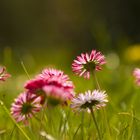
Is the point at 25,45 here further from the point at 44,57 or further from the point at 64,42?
the point at 44,57

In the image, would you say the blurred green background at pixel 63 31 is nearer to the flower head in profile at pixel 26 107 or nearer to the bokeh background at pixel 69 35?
the bokeh background at pixel 69 35

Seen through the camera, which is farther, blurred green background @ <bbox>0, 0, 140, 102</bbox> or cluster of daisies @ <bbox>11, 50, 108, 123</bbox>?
blurred green background @ <bbox>0, 0, 140, 102</bbox>

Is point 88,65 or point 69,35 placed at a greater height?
point 69,35

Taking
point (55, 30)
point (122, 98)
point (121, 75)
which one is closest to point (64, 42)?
point (55, 30)

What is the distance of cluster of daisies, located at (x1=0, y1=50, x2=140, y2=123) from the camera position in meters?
1.27

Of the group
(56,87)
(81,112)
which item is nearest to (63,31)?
(81,112)

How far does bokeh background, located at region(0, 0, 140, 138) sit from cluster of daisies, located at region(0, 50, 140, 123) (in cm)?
145

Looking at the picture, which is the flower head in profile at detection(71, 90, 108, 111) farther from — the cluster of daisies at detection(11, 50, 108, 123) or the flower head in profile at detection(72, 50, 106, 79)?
the flower head in profile at detection(72, 50, 106, 79)

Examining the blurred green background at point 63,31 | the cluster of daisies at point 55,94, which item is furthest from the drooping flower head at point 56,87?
the blurred green background at point 63,31

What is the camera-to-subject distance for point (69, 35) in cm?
986

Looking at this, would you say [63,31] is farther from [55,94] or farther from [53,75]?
[55,94]

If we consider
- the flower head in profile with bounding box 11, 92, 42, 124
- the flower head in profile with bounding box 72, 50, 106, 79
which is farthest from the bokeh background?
the flower head in profile with bounding box 11, 92, 42, 124


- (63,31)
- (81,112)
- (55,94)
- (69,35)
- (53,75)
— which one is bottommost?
(55,94)

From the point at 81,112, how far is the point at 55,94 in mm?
873
